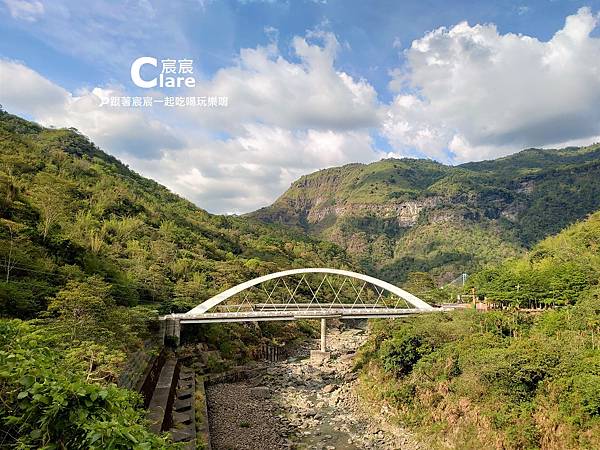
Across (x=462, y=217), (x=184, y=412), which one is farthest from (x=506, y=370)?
(x=462, y=217)

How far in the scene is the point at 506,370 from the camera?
55.3ft

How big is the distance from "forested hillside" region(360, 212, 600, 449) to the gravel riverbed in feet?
5.59

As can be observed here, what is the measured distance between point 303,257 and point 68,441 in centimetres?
8557

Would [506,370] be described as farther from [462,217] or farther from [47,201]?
[462,217]

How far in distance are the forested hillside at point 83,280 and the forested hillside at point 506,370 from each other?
1468 centimetres

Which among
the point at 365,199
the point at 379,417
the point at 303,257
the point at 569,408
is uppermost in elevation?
the point at 365,199

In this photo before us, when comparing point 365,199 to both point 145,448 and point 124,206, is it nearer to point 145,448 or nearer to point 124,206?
point 124,206

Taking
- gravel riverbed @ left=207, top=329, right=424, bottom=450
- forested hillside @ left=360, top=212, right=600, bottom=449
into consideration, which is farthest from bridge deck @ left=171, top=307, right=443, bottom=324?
gravel riverbed @ left=207, top=329, right=424, bottom=450

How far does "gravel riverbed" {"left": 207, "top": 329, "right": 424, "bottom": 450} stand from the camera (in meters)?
19.4

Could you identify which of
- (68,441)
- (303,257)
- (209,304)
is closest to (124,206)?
(209,304)

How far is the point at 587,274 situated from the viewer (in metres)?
26.8

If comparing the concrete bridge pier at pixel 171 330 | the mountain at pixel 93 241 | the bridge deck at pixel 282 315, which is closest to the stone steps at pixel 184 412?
the concrete bridge pier at pixel 171 330

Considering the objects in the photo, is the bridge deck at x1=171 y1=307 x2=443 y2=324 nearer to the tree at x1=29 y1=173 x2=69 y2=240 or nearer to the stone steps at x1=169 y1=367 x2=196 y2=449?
the stone steps at x1=169 y1=367 x2=196 y2=449

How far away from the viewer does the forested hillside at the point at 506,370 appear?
49.8ft
